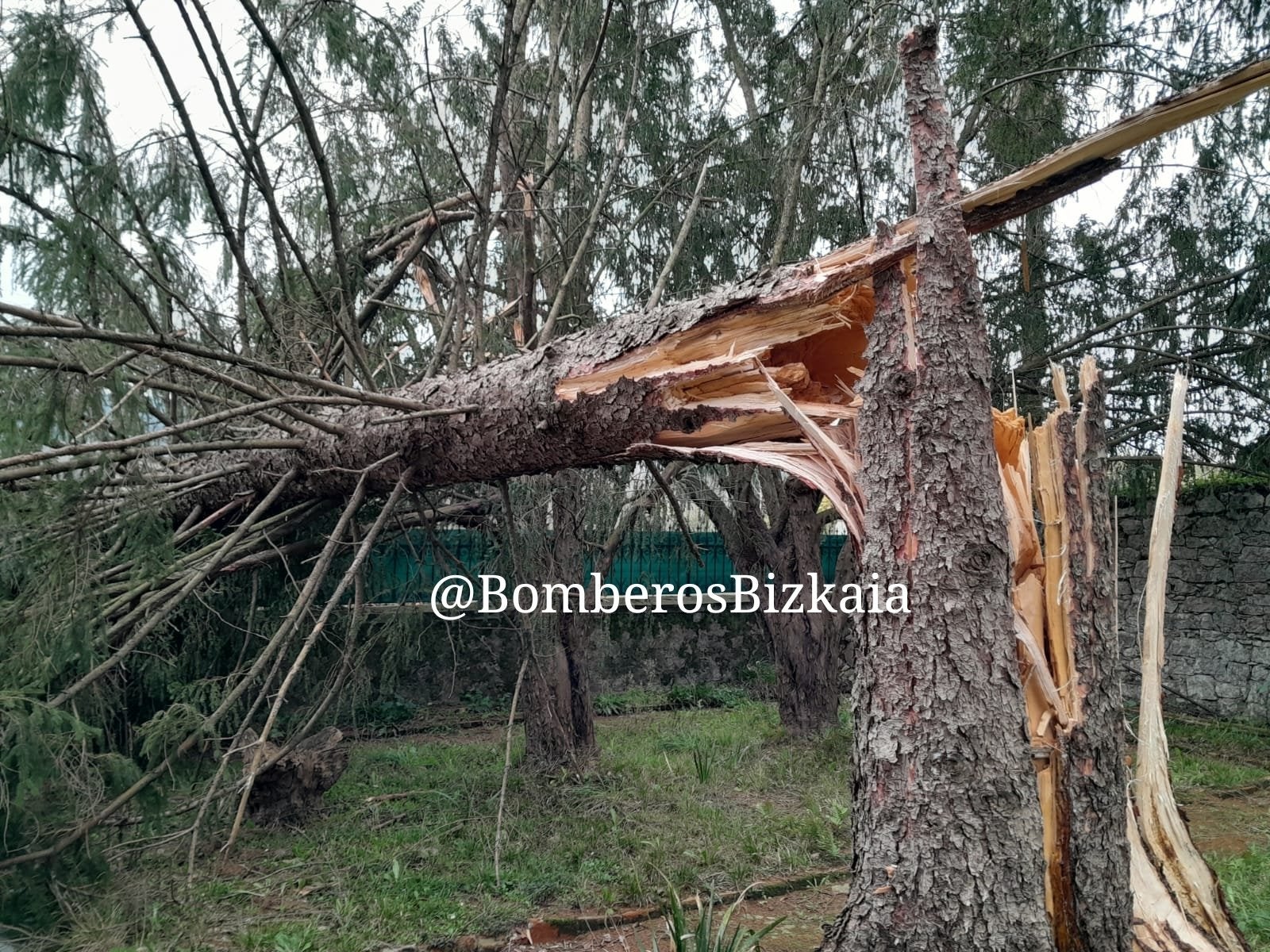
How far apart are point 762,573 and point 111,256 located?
4843 millimetres

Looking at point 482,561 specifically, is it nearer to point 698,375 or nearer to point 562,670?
point 562,670

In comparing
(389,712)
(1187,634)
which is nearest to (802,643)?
(1187,634)

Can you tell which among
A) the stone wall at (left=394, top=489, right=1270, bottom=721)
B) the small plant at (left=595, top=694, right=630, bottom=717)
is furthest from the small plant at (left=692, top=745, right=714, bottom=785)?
the small plant at (left=595, top=694, right=630, bottom=717)

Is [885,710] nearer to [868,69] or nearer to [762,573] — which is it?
[868,69]

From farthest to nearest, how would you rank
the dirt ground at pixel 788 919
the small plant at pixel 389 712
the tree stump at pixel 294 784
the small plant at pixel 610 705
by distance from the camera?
the small plant at pixel 610 705, the small plant at pixel 389 712, the tree stump at pixel 294 784, the dirt ground at pixel 788 919

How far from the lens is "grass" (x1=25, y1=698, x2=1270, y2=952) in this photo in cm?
329

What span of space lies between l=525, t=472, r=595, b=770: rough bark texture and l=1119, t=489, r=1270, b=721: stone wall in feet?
13.1

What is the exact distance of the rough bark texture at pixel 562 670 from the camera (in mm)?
5160

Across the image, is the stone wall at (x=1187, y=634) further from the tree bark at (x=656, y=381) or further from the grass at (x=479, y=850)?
the tree bark at (x=656, y=381)

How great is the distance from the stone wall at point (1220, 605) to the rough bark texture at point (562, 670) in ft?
13.1

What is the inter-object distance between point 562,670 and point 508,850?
4.87 ft

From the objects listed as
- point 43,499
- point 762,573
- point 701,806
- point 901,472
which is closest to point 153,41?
point 43,499

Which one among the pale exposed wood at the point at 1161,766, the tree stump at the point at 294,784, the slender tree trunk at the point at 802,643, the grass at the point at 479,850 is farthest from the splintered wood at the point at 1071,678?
the slender tree trunk at the point at 802,643

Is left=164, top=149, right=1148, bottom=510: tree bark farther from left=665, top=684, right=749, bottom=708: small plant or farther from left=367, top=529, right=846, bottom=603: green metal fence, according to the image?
left=665, top=684, right=749, bottom=708: small plant
